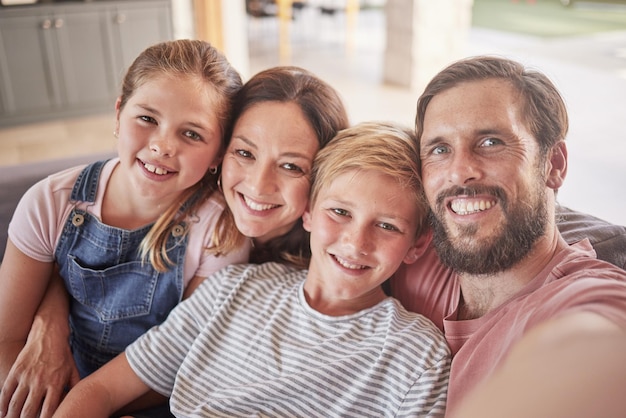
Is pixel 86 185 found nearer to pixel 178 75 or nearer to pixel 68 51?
pixel 178 75

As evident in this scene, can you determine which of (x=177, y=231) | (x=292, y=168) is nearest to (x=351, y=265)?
(x=292, y=168)

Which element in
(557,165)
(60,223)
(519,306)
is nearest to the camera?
(519,306)

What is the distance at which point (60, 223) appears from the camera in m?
1.50

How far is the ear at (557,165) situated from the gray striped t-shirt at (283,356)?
37 centimetres

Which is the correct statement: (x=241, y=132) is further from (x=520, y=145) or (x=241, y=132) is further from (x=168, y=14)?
(x=168, y=14)

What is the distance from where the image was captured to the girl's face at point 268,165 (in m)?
1.39

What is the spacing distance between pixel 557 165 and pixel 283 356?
677 millimetres

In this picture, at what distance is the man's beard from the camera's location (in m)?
1.07

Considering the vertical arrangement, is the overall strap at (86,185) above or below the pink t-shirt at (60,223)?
above

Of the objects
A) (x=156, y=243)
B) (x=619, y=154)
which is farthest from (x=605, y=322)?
(x=619, y=154)

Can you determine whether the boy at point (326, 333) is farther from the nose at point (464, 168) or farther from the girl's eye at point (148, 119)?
the girl's eye at point (148, 119)

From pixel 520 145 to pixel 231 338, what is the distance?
74cm

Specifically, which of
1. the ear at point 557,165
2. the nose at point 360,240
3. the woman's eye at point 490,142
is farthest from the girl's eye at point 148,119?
the ear at point 557,165

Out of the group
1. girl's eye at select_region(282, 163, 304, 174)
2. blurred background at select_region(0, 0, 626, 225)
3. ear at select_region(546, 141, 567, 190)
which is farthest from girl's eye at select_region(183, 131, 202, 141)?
blurred background at select_region(0, 0, 626, 225)
